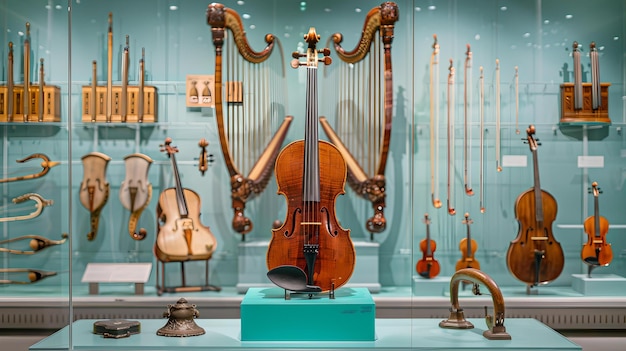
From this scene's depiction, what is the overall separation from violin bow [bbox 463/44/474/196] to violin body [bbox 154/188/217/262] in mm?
1433

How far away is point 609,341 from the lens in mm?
3291

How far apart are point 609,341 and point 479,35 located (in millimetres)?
1646

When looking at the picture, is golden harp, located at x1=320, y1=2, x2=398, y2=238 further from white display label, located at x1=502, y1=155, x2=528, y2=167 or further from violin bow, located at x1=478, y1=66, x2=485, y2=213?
white display label, located at x1=502, y1=155, x2=528, y2=167

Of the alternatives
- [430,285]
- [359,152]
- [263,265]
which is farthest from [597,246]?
[263,265]

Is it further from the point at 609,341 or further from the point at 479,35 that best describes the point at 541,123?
the point at 609,341

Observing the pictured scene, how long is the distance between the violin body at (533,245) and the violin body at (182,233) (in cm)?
161

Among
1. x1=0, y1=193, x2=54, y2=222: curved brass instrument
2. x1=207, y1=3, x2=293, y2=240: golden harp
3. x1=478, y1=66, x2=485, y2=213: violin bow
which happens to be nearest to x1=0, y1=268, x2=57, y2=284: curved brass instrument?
x1=0, y1=193, x2=54, y2=222: curved brass instrument

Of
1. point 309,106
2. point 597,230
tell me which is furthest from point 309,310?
point 597,230

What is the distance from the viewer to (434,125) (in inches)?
170

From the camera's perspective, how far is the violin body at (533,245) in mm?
4277

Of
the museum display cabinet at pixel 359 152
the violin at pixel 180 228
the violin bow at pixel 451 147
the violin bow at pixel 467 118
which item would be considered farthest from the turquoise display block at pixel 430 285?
the violin at pixel 180 228

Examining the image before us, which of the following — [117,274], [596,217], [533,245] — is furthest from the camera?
[117,274]

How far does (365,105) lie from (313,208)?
1.43 meters

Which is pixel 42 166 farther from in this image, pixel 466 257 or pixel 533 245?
pixel 533 245
